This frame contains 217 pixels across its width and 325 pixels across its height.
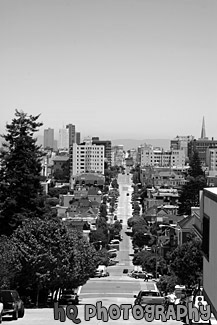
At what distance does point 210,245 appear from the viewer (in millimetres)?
19156

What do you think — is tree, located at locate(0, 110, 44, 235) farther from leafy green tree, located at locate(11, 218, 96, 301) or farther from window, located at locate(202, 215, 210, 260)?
window, located at locate(202, 215, 210, 260)

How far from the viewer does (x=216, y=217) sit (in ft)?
58.3

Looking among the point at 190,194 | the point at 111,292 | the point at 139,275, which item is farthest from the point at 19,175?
the point at 190,194

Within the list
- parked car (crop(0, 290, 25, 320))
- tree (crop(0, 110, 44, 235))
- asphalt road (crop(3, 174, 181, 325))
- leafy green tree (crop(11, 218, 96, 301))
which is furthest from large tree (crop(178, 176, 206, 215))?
parked car (crop(0, 290, 25, 320))

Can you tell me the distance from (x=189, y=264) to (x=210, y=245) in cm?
2530

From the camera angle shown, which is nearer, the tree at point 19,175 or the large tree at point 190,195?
the tree at point 19,175

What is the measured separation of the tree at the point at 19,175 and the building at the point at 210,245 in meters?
20.2

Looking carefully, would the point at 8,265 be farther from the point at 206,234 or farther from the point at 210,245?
the point at 210,245

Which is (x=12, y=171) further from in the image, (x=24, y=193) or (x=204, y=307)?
(x=204, y=307)

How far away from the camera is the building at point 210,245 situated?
17969 millimetres

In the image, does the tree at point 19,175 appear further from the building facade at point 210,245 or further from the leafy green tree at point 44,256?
the building facade at point 210,245

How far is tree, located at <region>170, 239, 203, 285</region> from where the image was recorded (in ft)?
143

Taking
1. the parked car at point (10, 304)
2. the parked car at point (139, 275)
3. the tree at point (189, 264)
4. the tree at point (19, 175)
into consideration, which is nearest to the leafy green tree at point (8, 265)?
the parked car at point (10, 304)

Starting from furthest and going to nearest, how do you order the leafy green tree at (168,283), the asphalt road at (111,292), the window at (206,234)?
the leafy green tree at (168,283) → the window at (206,234) → the asphalt road at (111,292)
